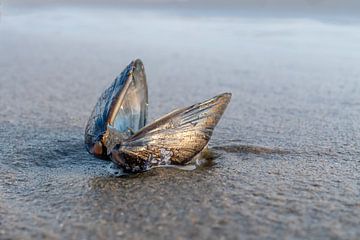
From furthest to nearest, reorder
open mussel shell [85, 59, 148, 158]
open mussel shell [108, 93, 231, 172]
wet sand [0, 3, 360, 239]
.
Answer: open mussel shell [85, 59, 148, 158] → open mussel shell [108, 93, 231, 172] → wet sand [0, 3, 360, 239]

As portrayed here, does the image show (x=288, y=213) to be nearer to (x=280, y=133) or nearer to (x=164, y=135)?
(x=164, y=135)

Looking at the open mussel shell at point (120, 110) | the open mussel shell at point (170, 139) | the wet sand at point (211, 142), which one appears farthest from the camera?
the open mussel shell at point (120, 110)

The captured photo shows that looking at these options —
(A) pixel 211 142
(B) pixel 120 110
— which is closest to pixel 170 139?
(B) pixel 120 110

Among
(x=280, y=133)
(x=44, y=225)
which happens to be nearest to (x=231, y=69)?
(x=280, y=133)

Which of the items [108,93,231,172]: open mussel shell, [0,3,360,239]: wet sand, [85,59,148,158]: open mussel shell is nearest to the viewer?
[0,3,360,239]: wet sand

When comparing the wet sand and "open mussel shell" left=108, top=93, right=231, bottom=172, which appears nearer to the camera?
the wet sand
